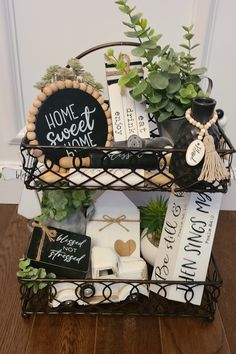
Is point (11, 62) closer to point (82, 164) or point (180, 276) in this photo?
point (82, 164)

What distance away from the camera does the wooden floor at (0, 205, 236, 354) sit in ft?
2.19

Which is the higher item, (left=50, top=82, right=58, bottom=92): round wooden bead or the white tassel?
(left=50, top=82, right=58, bottom=92): round wooden bead

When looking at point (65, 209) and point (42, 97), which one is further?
point (65, 209)

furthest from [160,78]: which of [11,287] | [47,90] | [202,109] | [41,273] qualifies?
[11,287]

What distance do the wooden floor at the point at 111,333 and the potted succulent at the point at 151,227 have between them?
146mm

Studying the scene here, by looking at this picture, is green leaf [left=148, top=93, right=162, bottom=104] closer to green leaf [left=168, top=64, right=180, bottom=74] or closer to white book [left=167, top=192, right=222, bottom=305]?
green leaf [left=168, top=64, right=180, bottom=74]

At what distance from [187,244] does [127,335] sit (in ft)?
0.73

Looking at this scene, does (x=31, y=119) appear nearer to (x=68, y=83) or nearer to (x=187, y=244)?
(x=68, y=83)

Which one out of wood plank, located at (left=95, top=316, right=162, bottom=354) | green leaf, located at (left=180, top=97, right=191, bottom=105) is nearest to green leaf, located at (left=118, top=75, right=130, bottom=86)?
green leaf, located at (left=180, top=97, right=191, bottom=105)

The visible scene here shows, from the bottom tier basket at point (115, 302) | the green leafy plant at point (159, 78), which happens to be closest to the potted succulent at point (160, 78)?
the green leafy plant at point (159, 78)

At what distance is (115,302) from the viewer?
0.73 meters

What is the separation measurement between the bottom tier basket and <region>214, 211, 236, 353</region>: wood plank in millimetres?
44

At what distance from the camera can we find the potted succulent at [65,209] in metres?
0.73

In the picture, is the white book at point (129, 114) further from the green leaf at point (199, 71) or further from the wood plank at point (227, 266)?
the wood plank at point (227, 266)
